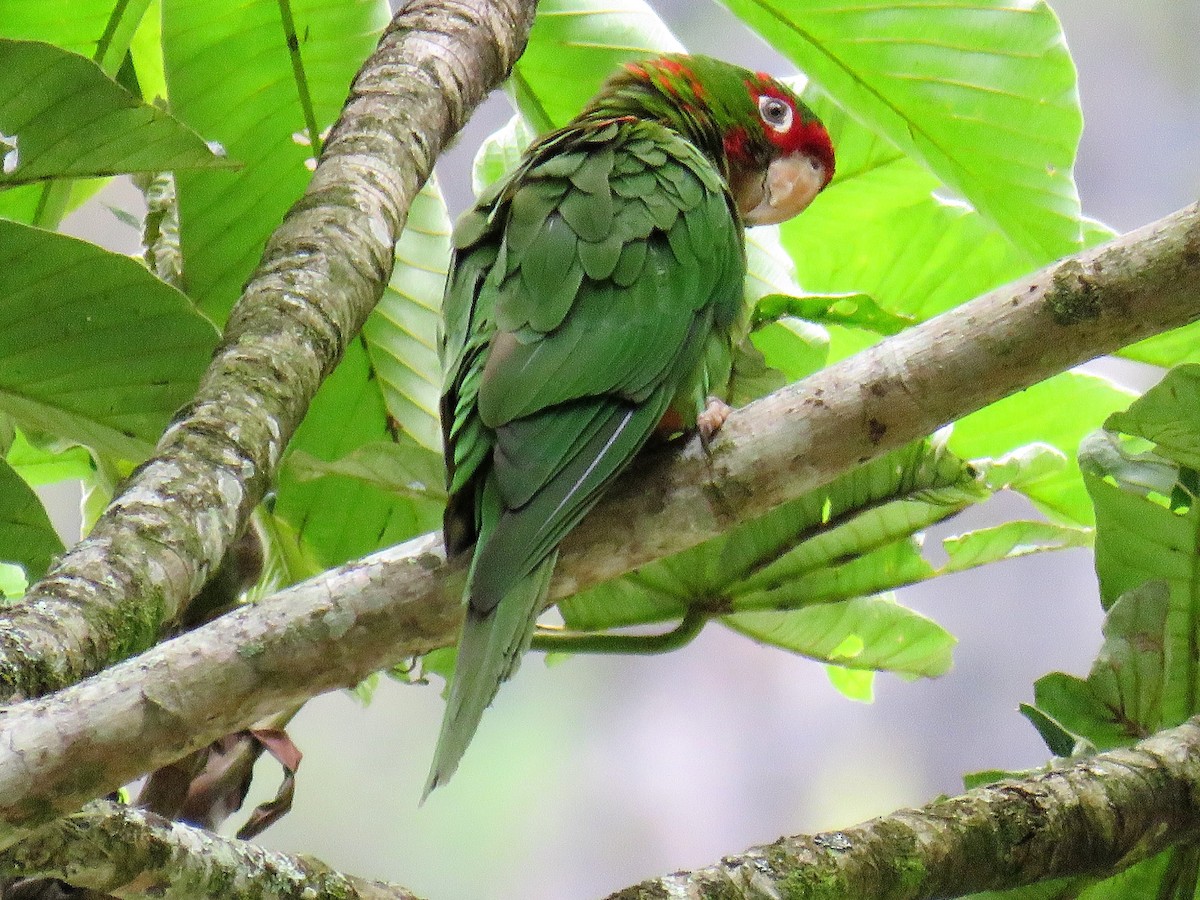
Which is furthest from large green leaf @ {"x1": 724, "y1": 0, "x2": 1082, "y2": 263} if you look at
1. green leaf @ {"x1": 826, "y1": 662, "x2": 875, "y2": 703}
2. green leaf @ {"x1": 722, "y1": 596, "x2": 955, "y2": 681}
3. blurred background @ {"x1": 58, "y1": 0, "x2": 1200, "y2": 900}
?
blurred background @ {"x1": 58, "y1": 0, "x2": 1200, "y2": 900}

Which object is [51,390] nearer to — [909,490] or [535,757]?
[909,490]

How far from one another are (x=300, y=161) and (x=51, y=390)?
2.40 feet

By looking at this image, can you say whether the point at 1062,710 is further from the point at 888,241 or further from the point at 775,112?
the point at 775,112

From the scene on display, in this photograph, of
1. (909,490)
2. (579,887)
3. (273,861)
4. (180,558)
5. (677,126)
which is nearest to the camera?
(273,861)

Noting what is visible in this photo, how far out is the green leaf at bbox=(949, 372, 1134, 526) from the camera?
207 centimetres

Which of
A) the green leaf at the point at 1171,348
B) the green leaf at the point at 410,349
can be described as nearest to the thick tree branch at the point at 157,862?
the green leaf at the point at 410,349

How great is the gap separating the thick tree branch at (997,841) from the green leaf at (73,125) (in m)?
1.11

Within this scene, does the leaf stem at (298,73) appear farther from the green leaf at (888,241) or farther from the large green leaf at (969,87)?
the green leaf at (888,241)

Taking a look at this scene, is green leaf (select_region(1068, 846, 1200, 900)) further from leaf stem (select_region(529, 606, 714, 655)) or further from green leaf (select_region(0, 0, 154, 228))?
green leaf (select_region(0, 0, 154, 228))

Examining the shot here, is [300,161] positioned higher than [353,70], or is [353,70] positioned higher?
[353,70]

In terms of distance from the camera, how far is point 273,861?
1141 mm

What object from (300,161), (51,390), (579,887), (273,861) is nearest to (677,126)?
(300,161)

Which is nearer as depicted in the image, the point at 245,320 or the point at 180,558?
the point at 180,558

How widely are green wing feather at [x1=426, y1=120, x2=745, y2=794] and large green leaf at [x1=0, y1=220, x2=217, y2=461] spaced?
0.39m
